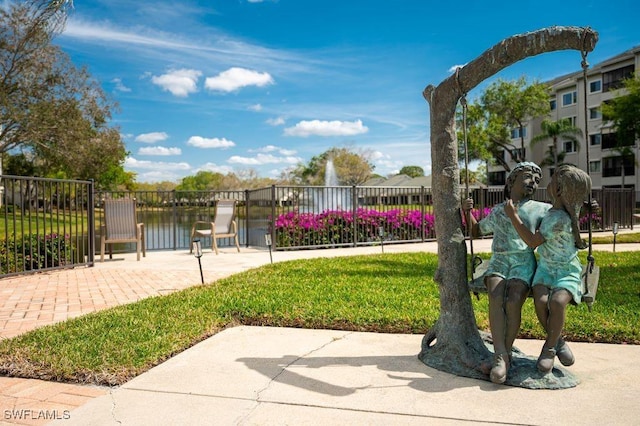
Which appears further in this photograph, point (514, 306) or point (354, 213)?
point (354, 213)

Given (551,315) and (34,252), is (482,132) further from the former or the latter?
(551,315)

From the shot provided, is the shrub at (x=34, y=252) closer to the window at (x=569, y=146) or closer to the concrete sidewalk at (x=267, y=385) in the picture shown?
the concrete sidewalk at (x=267, y=385)

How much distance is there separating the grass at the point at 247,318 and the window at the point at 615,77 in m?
44.3

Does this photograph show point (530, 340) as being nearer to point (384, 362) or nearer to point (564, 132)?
point (384, 362)

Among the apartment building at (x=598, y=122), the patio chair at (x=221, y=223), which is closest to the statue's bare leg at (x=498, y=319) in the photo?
the patio chair at (x=221, y=223)

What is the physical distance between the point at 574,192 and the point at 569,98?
5514 cm

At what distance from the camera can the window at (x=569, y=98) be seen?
5034 cm

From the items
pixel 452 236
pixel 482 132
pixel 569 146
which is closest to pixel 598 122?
pixel 569 146

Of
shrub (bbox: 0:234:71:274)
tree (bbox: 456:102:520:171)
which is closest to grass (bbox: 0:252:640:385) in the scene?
shrub (bbox: 0:234:71:274)

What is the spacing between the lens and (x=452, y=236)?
146 inches

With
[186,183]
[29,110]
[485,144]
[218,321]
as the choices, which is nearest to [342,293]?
[218,321]

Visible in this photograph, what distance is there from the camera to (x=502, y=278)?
3.35m

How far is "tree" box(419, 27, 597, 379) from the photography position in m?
3.50

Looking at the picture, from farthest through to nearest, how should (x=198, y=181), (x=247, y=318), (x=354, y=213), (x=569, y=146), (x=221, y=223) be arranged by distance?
(x=198, y=181), (x=569, y=146), (x=354, y=213), (x=221, y=223), (x=247, y=318)
